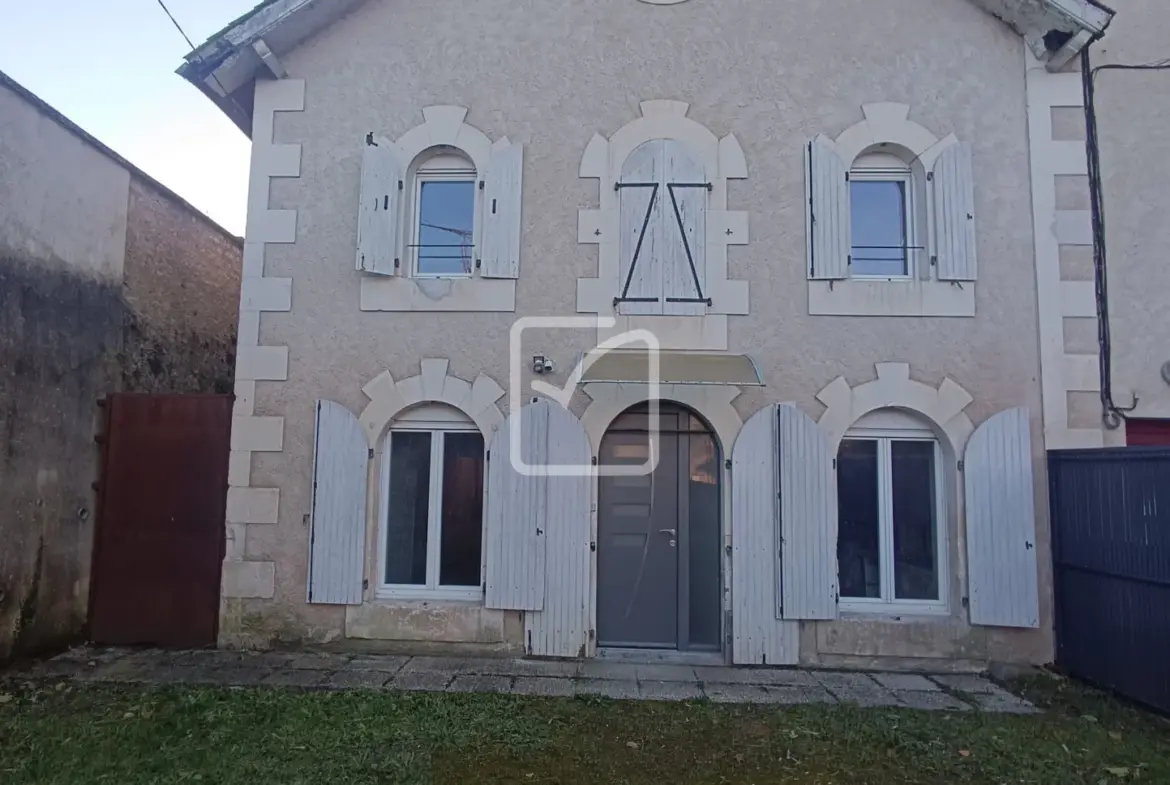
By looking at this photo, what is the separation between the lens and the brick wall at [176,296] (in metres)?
9.41

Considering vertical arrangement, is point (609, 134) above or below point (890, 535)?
above

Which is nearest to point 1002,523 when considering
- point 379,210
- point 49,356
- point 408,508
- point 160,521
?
point 408,508

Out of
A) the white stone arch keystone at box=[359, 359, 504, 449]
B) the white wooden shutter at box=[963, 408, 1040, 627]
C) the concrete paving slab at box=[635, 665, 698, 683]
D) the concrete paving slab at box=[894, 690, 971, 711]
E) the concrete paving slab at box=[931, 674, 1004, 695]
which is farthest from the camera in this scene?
the white stone arch keystone at box=[359, 359, 504, 449]

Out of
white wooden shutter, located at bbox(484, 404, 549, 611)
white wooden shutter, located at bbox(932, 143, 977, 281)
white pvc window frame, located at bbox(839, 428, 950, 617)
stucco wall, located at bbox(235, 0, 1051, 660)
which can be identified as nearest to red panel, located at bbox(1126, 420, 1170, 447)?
stucco wall, located at bbox(235, 0, 1051, 660)

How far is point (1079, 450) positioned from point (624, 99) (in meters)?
6.35

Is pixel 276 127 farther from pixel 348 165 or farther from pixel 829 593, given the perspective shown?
pixel 829 593

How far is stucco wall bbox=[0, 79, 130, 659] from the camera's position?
754cm

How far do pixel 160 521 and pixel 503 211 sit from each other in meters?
5.45

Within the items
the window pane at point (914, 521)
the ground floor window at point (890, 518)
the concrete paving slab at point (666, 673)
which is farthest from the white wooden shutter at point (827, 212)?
the concrete paving slab at point (666, 673)

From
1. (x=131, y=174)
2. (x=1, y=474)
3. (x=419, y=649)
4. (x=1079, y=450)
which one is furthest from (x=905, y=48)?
(x=1, y=474)

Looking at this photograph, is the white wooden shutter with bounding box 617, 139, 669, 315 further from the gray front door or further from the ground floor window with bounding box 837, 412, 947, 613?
the ground floor window with bounding box 837, 412, 947, 613

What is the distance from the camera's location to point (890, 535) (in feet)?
26.7

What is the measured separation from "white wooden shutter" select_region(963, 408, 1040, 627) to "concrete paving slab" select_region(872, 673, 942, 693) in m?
0.90

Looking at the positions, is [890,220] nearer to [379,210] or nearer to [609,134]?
[609,134]
